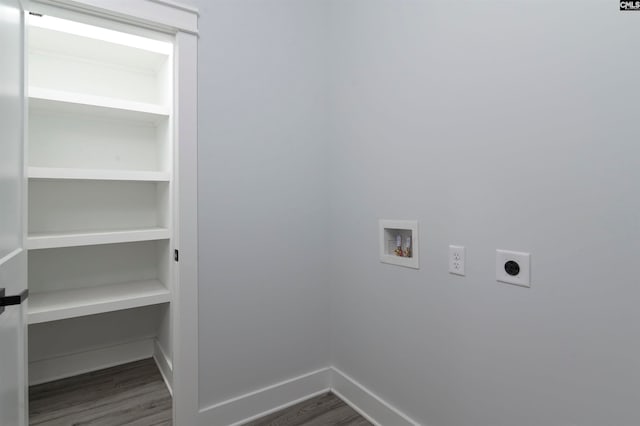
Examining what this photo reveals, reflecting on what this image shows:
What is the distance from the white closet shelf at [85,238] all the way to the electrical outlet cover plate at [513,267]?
194 cm

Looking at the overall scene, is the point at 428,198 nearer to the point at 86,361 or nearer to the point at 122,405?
the point at 122,405

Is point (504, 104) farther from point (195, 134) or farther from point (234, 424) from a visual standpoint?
point (234, 424)

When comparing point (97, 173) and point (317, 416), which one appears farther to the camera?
point (97, 173)

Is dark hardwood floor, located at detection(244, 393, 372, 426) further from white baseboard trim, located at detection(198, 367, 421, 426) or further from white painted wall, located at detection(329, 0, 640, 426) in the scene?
white painted wall, located at detection(329, 0, 640, 426)

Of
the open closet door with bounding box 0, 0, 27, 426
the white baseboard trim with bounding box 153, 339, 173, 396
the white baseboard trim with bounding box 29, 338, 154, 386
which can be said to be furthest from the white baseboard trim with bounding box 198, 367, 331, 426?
the white baseboard trim with bounding box 29, 338, 154, 386

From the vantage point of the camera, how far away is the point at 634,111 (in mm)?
875

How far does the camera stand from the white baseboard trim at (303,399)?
1623 millimetres

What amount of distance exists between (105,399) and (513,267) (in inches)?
96.6

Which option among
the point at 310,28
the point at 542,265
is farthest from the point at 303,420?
the point at 310,28

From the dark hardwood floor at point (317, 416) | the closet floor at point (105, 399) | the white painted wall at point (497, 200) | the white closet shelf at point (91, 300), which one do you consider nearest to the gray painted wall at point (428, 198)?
the white painted wall at point (497, 200)

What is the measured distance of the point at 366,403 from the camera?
176 centimetres

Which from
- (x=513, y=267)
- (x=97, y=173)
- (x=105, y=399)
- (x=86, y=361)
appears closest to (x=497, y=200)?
(x=513, y=267)

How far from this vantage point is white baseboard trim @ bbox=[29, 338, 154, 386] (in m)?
2.21

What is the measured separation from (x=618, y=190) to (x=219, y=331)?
171 cm
